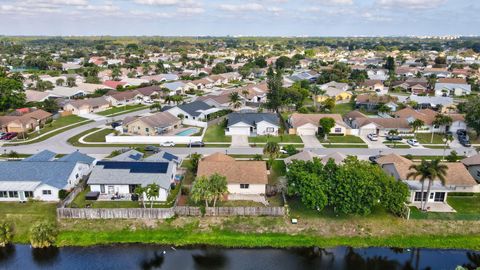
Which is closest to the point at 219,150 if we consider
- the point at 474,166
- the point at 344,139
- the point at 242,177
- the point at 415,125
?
the point at 242,177

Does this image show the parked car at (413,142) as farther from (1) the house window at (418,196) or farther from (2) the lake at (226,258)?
(2) the lake at (226,258)

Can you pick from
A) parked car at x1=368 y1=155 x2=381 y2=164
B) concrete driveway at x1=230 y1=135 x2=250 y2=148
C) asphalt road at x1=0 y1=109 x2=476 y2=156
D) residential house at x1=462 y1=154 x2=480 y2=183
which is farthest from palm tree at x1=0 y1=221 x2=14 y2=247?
residential house at x1=462 y1=154 x2=480 y2=183

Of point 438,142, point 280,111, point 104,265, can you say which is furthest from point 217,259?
point 280,111

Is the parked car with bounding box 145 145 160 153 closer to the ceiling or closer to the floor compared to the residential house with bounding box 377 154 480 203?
closer to the floor

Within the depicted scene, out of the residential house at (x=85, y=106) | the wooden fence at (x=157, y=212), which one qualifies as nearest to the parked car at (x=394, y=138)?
the wooden fence at (x=157, y=212)

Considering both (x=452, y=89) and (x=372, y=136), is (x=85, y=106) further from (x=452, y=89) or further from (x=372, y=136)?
(x=452, y=89)

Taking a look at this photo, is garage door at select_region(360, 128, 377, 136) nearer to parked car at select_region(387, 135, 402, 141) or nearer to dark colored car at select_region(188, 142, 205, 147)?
parked car at select_region(387, 135, 402, 141)
